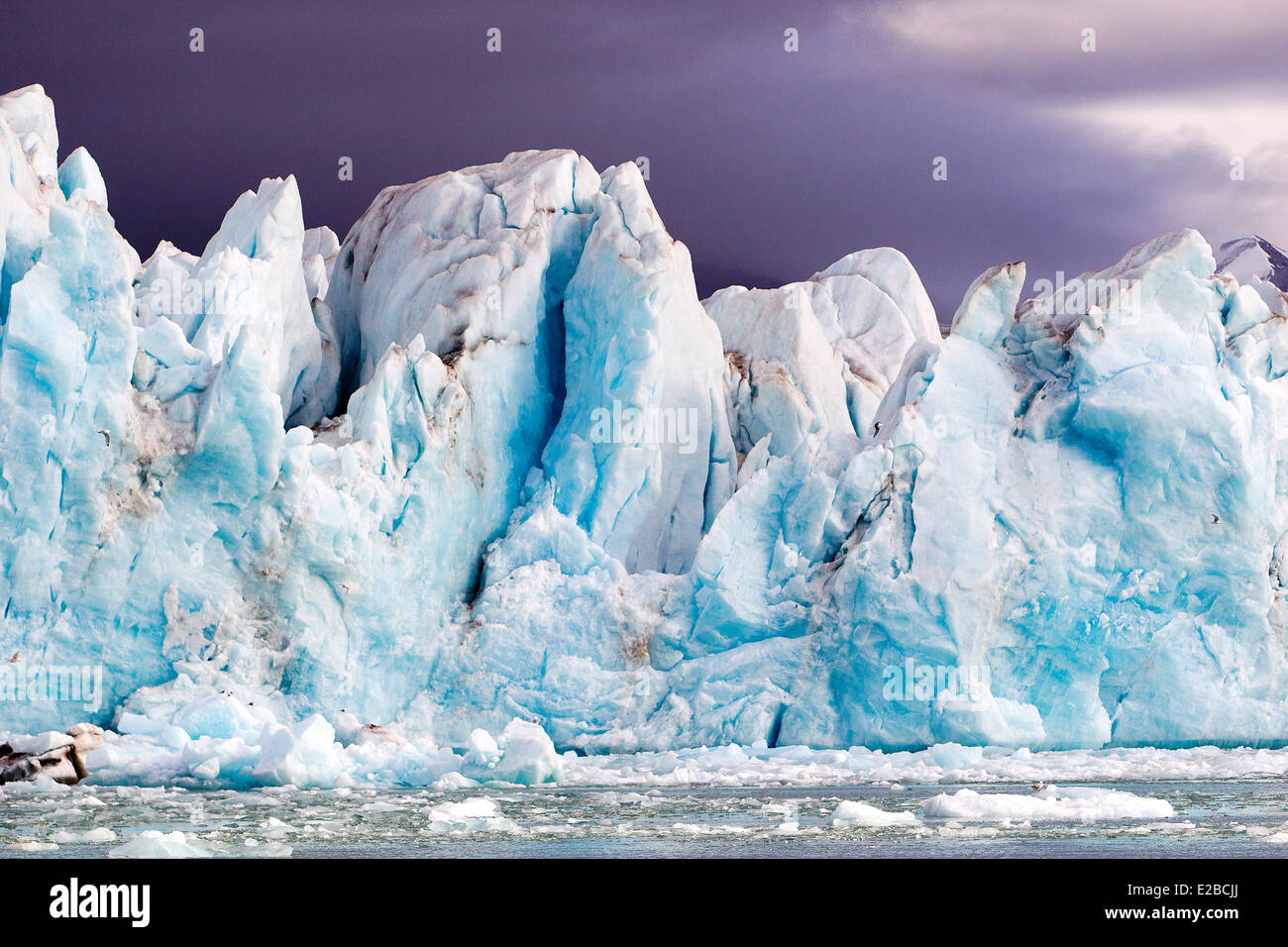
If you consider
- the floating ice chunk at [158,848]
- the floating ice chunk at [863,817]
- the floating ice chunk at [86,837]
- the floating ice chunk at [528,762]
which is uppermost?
the floating ice chunk at [158,848]

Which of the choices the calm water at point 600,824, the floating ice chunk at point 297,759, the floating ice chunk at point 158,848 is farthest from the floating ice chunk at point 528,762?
the floating ice chunk at point 158,848

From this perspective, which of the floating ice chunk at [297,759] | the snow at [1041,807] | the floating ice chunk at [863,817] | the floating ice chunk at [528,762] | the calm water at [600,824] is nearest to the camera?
the calm water at [600,824]

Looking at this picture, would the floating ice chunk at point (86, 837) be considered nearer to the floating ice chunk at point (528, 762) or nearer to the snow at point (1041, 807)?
the floating ice chunk at point (528, 762)

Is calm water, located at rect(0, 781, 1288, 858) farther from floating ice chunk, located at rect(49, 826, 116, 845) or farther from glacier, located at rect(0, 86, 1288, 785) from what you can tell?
glacier, located at rect(0, 86, 1288, 785)

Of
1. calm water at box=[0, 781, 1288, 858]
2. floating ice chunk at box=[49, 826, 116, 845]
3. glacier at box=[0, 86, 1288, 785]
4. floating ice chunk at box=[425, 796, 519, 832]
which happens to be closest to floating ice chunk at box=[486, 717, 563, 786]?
glacier at box=[0, 86, 1288, 785]

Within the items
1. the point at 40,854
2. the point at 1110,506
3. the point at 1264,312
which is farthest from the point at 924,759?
the point at 40,854

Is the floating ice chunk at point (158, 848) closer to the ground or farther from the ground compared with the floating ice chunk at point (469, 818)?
farther from the ground
